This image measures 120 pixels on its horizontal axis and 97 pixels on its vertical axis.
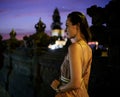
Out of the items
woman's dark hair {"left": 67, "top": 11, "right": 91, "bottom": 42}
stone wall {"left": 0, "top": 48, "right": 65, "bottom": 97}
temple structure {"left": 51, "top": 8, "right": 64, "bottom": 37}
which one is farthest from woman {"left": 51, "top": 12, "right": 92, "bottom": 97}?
temple structure {"left": 51, "top": 8, "right": 64, "bottom": 37}

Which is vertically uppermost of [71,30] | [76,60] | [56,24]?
[56,24]

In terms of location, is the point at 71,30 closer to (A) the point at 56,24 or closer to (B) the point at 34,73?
(B) the point at 34,73

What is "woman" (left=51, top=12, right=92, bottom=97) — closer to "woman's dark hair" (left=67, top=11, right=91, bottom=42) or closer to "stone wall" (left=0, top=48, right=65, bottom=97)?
"woman's dark hair" (left=67, top=11, right=91, bottom=42)

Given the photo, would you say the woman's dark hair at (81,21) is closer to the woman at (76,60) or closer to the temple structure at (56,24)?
the woman at (76,60)

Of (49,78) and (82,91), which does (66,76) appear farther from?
(49,78)

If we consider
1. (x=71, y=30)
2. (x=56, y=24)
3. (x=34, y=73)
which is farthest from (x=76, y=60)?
(x=56, y=24)

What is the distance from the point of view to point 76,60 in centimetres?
261

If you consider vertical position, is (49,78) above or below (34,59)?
below

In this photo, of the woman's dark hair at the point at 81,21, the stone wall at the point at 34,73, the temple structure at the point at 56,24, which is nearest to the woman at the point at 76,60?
the woman's dark hair at the point at 81,21

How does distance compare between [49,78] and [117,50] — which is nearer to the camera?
[117,50]

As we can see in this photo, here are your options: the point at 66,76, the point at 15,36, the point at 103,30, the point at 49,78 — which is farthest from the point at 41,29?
the point at 66,76

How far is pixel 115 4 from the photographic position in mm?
6629

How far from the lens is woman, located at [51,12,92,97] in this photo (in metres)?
2.62

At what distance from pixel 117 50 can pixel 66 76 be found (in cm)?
434
